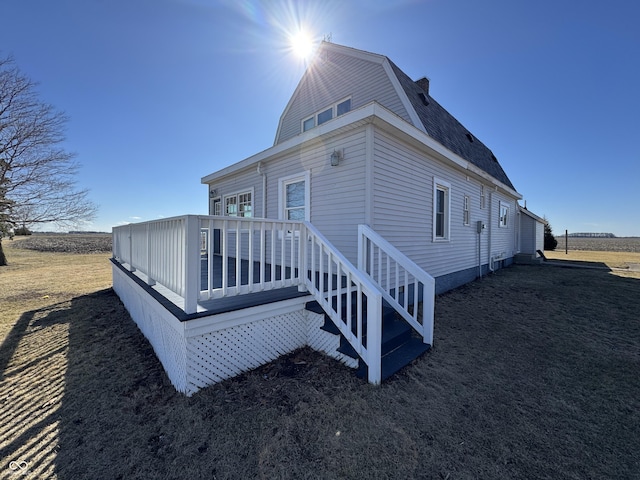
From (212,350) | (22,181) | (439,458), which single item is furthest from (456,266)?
(22,181)

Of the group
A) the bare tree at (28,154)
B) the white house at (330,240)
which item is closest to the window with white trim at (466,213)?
the white house at (330,240)

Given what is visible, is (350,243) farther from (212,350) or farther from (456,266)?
(456,266)

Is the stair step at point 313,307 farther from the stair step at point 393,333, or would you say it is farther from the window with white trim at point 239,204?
the window with white trim at point 239,204

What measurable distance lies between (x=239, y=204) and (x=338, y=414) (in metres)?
7.23

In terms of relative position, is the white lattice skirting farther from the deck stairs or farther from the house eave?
the house eave

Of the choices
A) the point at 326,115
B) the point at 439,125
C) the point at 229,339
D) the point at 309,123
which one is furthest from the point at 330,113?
the point at 229,339

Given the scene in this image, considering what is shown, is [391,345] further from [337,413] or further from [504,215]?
[504,215]

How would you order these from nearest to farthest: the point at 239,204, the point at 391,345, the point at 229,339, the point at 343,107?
the point at 229,339 → the point at 391,345 → the point at 343,107 → the point at 239,204

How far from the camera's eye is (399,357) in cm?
321

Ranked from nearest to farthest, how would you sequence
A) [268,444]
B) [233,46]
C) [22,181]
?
[268,444], [233,46], [22,181]

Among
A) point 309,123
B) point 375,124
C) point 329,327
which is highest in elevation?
point 309,123

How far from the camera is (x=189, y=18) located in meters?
6.25

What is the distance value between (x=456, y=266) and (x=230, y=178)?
7.73m

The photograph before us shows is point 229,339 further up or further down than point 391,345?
further up
